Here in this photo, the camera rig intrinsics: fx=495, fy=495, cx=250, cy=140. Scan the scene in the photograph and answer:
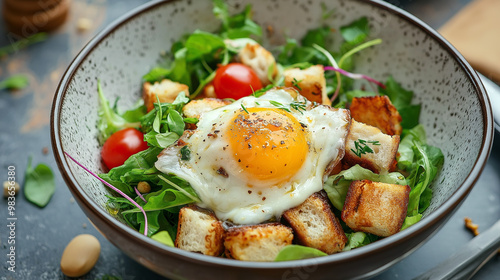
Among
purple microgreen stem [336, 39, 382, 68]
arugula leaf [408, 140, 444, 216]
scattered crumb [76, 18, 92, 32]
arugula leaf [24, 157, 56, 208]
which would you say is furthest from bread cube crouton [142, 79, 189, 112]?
scattered crumb [76, 18, 92, 32]

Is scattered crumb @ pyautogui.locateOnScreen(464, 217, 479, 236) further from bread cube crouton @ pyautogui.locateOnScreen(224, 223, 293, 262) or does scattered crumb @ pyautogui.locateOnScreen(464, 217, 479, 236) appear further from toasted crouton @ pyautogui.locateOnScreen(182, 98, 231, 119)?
toasted crouton @ pyautogui.locateOnScreen(182, 98, 231, 119)

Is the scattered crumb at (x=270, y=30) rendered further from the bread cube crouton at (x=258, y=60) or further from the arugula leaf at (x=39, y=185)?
the arugula leaf at (x=39, y=185)

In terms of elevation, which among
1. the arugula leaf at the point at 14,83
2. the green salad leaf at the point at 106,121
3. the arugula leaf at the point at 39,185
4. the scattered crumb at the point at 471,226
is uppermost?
the scattered crumb at the point at 471,226

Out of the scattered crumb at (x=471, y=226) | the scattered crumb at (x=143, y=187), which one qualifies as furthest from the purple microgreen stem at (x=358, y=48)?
the scattered crumb at (x=143, y=187)

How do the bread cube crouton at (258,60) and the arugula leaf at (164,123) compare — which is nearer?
the arugula leaf at (164,123)

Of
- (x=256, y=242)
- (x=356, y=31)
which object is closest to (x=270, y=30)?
(x=356, y=31)

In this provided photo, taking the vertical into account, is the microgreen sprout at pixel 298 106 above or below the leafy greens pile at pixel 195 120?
above

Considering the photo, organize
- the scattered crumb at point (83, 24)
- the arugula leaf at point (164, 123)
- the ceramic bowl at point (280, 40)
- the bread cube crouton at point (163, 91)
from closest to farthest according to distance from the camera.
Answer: the ceramic bowl at point (280, 40) → the arugula leaf at point (164, 123) → the bread cube crouton at point (163, 91) → the scattered crumb at point (83, 24)

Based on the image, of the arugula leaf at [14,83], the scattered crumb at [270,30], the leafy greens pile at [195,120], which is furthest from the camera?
the arugula leaf at [14,83]

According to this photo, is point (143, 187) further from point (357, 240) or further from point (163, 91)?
point (357, 240)
